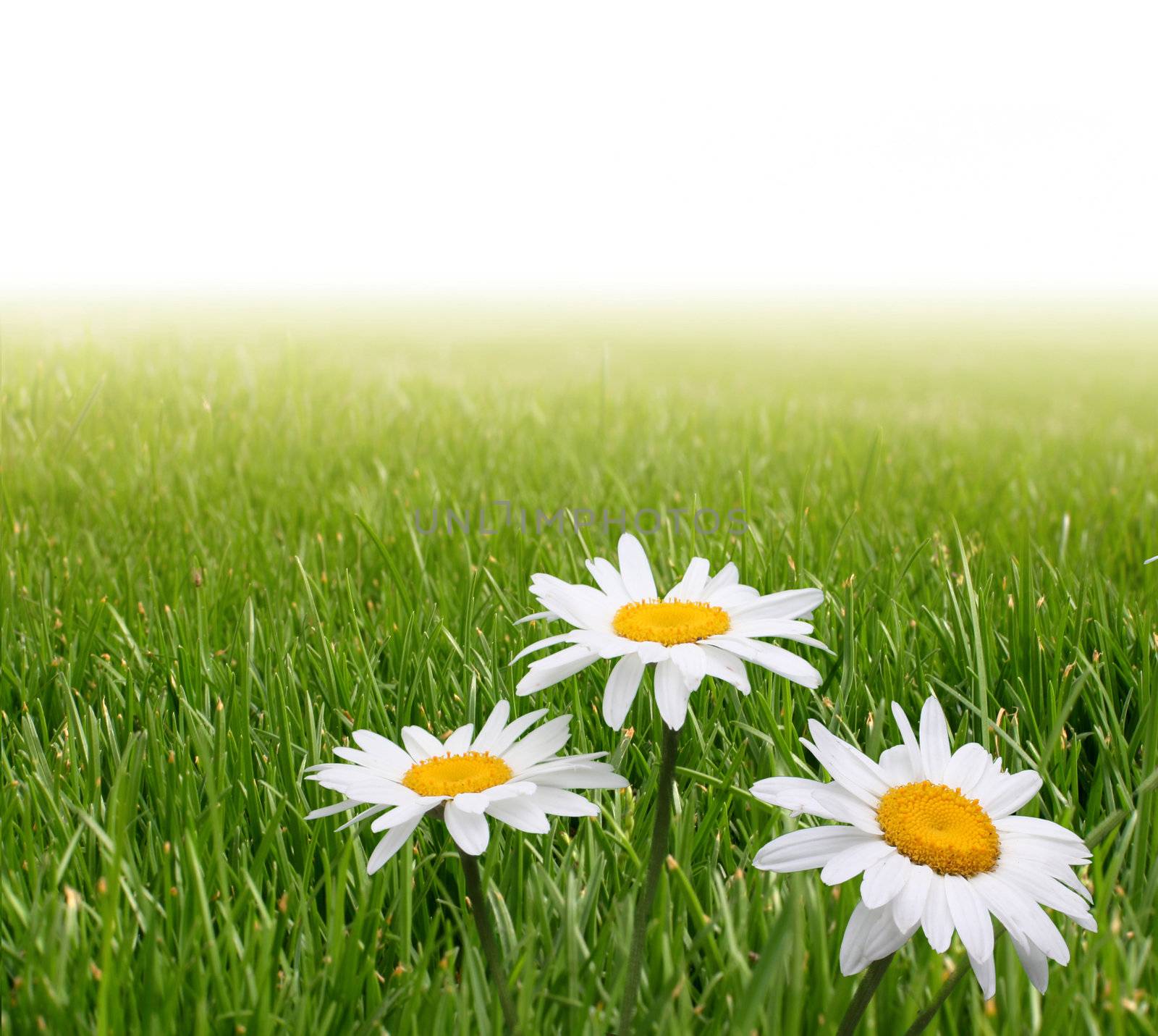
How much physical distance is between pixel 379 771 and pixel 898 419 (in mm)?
5454

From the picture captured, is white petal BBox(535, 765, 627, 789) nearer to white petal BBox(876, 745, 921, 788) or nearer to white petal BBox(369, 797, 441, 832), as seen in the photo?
white petal BBox(369, 797, 441, 832)

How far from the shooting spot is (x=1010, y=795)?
0.80m

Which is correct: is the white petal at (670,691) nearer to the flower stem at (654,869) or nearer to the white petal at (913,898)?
the flower stem at (654,869)

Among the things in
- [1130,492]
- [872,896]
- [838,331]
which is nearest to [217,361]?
[1130,492]

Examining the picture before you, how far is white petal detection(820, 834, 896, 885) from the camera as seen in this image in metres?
0.67

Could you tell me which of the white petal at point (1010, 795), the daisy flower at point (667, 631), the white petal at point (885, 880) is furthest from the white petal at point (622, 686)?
the white petal at point (1010, 795)

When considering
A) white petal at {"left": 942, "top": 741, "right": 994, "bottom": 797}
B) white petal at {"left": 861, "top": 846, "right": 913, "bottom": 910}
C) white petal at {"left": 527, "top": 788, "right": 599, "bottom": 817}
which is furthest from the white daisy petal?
white petal at {"left": 942, "top": 741, "right": 994, "bottom": 797}

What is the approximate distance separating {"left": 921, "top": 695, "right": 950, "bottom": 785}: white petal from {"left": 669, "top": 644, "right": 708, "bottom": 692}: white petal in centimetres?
23

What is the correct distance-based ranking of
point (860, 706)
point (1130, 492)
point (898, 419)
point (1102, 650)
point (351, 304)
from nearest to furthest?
point (860, 706), point (1102, 650), point (1130, 492), point (898, 419), point (351, 304)

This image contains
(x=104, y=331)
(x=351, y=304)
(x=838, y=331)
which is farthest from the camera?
(x=351, y=304)

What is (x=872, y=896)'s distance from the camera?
0.65 metres

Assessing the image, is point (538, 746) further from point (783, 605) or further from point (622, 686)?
point (783, 605)

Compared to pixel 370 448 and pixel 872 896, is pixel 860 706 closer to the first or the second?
pixel 872 896

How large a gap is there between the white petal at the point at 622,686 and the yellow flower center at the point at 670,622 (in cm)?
2
